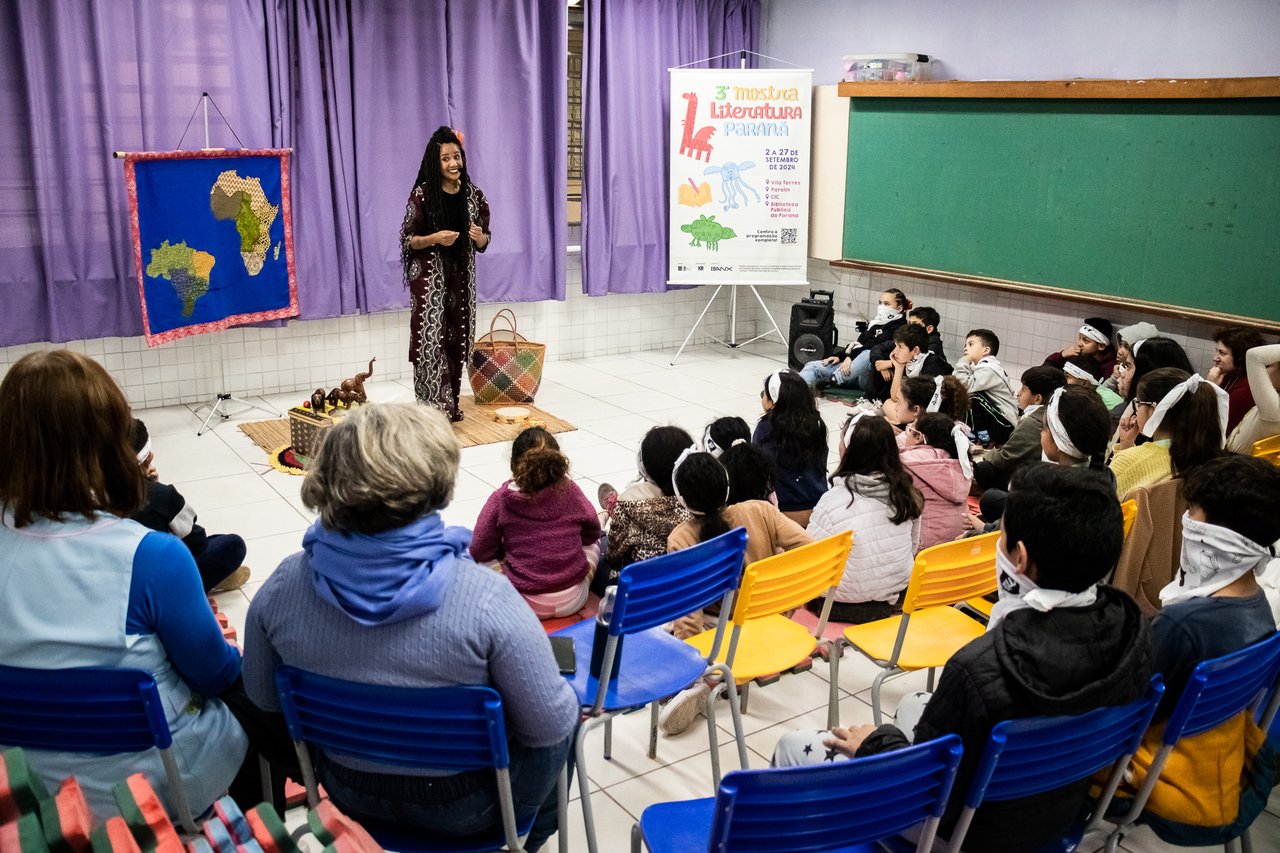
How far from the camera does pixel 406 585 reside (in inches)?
67.6

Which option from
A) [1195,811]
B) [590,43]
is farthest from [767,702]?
[590,43]

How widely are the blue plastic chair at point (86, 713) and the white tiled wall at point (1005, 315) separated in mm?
5467

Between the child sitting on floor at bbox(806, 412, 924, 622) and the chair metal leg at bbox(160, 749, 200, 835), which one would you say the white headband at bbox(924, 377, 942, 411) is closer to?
the child sitting on floor at bbox(806, 412, 924, 622)

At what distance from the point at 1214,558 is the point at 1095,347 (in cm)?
413

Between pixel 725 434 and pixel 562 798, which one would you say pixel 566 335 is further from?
pixel 562 798

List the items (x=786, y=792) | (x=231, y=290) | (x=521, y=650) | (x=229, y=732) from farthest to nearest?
(x=231, y=290)
(x=229, y=732)
(x=521, y=650)
(x=786, y=792)

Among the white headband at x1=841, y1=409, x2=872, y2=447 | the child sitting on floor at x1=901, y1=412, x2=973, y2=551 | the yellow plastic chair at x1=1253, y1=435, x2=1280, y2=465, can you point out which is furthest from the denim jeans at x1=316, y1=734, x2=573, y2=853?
the yellow plastic chair at x1=1253, y1=435, x2=1280, y2=465

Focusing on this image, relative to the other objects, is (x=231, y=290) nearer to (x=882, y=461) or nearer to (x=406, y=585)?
(x=882, y=461)

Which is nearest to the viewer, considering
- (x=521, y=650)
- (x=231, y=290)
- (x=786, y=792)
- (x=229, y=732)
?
(x=786, y=792)

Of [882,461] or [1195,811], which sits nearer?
[1195,811]

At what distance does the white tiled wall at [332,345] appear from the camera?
254 inches

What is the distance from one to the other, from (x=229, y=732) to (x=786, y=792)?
3.56 ft

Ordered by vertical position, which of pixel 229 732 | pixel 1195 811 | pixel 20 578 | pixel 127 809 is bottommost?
pixel 1195 811

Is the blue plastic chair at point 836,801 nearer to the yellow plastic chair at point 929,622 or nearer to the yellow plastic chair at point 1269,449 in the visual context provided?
the yellow plastic chair at point 929,622
